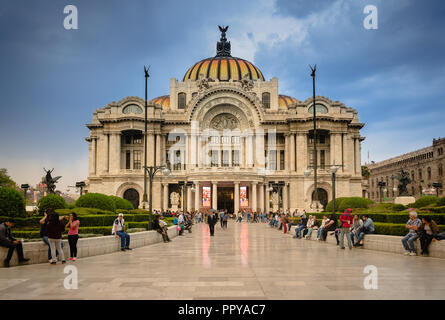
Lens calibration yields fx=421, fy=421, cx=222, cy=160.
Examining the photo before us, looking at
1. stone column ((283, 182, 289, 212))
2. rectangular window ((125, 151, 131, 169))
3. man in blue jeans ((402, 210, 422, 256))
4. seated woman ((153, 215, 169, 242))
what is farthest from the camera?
rectangular window ((125, 151, 131, 169))

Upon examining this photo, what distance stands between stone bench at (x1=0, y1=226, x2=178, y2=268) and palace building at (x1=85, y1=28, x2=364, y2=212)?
4169 centimetres

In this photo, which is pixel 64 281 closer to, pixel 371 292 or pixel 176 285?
pixel 176 285

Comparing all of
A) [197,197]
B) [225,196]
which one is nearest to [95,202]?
[197,197]

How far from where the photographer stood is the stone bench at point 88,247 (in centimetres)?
1495

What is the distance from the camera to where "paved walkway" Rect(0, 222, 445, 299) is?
9.52 metres

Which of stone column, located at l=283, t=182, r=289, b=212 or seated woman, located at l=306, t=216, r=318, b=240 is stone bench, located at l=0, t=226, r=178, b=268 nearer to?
seated woman, located at l=306, t=216, r=318, b=240

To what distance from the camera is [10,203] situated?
20672 mm

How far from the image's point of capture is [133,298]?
911 centimetres

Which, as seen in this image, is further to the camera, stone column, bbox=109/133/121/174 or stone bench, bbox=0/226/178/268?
stone column, bbox=109/133/121/174

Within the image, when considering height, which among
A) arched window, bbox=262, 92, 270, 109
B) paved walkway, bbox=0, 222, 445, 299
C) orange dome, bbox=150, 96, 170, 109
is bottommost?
paved walkway, bbox=0, 222, 445, 299

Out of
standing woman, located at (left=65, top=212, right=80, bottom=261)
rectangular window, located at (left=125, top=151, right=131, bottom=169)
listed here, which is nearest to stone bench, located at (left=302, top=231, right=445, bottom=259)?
standing woman, located at (left=65, top=212, right=80, bottom=261)

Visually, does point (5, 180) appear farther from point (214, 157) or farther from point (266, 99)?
point (266, 99)

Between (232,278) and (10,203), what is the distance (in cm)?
1403

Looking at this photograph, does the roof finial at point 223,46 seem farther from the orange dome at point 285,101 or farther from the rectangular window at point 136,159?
the rectangular window at point 136,159
